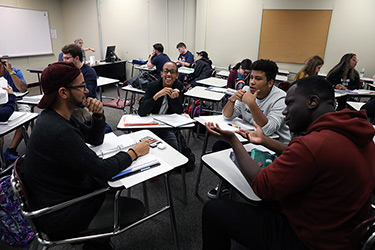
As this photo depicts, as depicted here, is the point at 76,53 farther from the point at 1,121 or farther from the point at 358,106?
the point at 358,106

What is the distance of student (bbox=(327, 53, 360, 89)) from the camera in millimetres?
4426

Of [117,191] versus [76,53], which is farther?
[76,53]

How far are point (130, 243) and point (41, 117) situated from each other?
1192mm

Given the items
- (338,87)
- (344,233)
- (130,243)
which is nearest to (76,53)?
(130,243)

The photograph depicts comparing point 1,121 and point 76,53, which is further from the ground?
point 76,53

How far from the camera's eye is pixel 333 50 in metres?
5.61

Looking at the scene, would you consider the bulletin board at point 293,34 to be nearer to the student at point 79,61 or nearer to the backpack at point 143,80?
the backpack at point 143,80

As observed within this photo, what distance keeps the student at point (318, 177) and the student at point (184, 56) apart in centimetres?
540

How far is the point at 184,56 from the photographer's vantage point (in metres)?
6.57

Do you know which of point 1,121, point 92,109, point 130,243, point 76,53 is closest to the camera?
point 92,109

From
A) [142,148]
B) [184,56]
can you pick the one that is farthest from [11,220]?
[184,56]

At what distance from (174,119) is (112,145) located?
775 mm

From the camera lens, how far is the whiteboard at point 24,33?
6.29 meters

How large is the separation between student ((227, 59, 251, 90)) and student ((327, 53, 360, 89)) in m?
1.78
